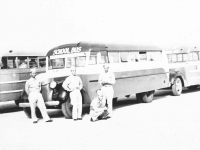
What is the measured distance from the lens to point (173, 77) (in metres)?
13.2

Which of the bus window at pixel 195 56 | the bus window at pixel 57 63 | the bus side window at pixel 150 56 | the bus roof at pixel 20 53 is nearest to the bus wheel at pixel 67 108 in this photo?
the bus window at pixel 57 63

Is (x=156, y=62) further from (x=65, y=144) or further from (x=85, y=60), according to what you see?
(x=65, y=144)

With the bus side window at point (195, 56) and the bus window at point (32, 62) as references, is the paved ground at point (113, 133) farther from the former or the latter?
the bus side window at point (195, 56)

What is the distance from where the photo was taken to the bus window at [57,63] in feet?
31.2

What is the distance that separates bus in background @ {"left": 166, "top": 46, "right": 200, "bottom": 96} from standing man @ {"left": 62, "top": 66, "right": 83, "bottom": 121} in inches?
249

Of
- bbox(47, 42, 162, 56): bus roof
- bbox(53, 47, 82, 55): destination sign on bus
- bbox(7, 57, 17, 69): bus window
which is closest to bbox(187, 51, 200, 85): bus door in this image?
bbox(47, 42, 162, 56): bus roof

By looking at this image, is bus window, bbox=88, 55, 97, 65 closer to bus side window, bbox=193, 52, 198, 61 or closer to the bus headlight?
the bus headlight

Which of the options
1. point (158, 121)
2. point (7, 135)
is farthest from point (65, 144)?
point (158, 121)

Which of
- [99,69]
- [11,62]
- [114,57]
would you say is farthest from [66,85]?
[11,62]

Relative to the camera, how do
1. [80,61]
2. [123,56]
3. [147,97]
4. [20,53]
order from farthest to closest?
[147,97] → [20,53] → [123,56] → [80,61]

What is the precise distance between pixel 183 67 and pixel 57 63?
22.7 feet

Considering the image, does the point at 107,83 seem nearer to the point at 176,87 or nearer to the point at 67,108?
the point at 67,108

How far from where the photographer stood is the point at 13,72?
10.8 m

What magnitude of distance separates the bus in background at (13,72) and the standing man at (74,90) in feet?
11.3
